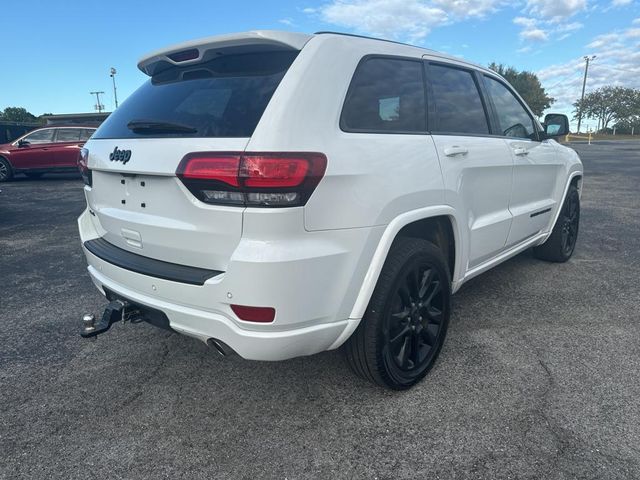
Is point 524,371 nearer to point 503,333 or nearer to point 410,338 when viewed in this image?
point 503,333

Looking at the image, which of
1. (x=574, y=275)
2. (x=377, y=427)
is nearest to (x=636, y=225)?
(x=574, y=275)

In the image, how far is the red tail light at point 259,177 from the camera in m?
1.85

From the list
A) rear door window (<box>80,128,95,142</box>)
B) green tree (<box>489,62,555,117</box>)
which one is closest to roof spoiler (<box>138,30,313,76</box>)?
rear door window (<box>80,128,95,142</box>)

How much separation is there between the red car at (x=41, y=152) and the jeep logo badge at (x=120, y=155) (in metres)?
12.8

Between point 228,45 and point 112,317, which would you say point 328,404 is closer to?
point 112,317

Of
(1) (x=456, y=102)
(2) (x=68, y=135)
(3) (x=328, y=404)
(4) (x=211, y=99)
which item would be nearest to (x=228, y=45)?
(4) (x=211, y=99)

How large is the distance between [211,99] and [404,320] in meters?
1.51

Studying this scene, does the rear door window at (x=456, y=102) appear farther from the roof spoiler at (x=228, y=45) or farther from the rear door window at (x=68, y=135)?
the rear door window at (x=68, y=135)

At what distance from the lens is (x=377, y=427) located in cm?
229

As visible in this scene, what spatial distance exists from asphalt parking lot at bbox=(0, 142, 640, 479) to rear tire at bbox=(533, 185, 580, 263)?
882 millimetres

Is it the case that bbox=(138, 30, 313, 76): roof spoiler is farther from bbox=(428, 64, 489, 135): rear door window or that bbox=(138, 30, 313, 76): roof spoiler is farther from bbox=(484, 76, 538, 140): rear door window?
bbox=(484, 76, 538, 140): rear door window

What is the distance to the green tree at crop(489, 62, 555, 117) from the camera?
58312mm

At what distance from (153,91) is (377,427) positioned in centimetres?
219

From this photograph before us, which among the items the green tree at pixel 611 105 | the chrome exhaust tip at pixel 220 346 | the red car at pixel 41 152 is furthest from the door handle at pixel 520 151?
the green tree at pixel 611 105
